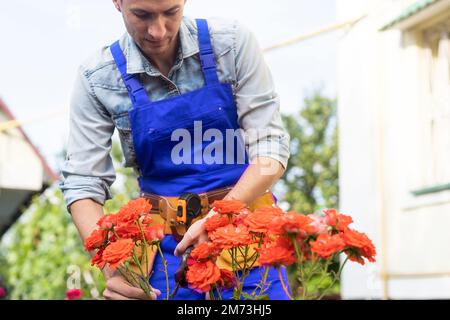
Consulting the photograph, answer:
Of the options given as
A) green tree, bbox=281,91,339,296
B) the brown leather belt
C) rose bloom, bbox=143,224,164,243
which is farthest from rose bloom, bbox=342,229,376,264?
green tree, bbox=281,91,339,296

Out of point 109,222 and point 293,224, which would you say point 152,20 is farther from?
point 293,224

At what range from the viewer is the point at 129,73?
6.02ft

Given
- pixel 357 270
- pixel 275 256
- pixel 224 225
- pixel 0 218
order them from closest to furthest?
pixel 275 256 < pixel 224 225 < pixel 357 270 < pixel 0 218

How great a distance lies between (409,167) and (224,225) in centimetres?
420

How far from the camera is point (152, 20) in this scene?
1689 mm

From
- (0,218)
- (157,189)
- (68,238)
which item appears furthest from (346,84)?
(0,218)

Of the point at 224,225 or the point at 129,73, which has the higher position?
the point at 129,73

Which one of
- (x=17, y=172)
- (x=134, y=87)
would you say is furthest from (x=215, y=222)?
(x=17, y=172)

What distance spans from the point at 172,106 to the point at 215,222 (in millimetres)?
546

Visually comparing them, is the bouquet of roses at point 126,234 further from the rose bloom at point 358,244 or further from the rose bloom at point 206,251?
the rose bloom at point 358,244
